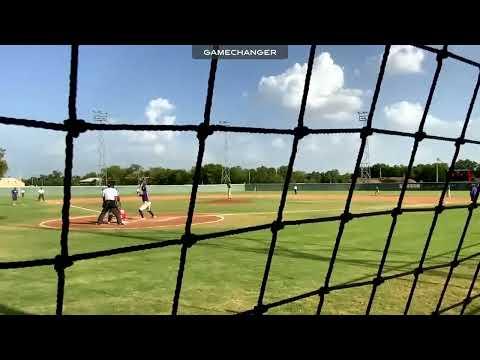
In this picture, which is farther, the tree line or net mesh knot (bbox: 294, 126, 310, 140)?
the tree line

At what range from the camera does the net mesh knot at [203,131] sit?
189 cm

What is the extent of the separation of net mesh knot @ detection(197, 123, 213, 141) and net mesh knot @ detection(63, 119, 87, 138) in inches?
18.6

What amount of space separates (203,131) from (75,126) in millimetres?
520

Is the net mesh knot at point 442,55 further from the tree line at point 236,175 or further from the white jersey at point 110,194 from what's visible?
the tree line at point 236,175

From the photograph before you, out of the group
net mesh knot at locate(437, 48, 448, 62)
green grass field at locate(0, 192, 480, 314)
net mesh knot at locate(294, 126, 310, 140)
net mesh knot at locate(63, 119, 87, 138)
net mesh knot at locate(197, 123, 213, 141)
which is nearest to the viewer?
net mesh knot at locate(63, 119, 87, 138)

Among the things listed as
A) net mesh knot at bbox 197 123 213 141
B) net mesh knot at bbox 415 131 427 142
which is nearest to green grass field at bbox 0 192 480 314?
net mesh knot at bbox 415 131 427 142

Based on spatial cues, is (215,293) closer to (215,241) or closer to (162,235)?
(215,241)

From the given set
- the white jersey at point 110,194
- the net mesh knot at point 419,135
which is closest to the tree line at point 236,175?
the white jersey at point 110,194

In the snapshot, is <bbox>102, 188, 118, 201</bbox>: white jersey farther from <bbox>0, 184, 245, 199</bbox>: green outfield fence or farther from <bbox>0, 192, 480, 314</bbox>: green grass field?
<bbox>0, 184, 245, 199</bbox>: green outfield fence

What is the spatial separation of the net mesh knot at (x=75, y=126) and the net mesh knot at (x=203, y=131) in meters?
0.47

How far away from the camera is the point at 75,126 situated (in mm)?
1588

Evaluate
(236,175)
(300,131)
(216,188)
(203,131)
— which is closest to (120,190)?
(216,188)

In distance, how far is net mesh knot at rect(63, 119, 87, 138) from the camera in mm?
1580
